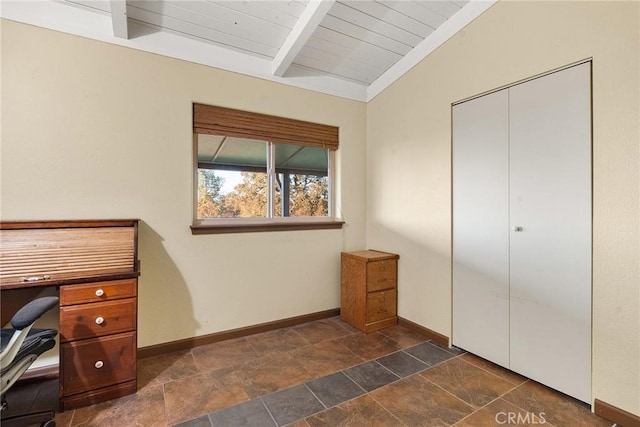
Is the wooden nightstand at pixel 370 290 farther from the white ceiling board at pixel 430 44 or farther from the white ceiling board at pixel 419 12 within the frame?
the white ceiling board at pixel 419 12

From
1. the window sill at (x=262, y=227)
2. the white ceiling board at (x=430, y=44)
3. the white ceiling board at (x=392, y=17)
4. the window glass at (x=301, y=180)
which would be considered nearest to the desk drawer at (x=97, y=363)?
the window sill at (x=262, y=227)

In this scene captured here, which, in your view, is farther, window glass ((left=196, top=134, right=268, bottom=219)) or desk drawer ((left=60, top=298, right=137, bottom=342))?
window glass ((left=196, top=134, right=268, bottom=219))

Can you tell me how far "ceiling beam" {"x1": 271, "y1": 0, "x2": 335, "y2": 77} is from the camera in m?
2.14

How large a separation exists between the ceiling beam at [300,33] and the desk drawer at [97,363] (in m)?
2.48

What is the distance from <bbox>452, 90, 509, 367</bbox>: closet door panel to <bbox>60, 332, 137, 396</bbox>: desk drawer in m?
2.53

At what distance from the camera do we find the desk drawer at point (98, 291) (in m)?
1.81

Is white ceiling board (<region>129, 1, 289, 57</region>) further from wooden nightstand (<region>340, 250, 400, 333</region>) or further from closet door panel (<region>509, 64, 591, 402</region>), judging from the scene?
wooden nightstand (<region>340, 250, 400, 333</region>)

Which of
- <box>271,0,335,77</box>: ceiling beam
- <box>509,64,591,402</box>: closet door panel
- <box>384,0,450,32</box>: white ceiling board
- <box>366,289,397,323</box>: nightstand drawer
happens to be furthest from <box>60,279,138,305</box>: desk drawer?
<box>384,0,450,32</box>: white ceiling board

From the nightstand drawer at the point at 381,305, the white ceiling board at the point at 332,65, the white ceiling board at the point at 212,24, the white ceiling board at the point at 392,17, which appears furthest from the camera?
the nightstand drawer at the point at 381,305

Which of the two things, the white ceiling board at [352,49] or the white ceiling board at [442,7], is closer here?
the white ceiling board at [442,7]

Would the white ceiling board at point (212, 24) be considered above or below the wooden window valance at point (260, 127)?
above

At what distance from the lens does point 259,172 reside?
3.01 metres

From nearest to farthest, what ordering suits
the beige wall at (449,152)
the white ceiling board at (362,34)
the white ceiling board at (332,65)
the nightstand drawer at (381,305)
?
the beige wall at (449,152) < the white ceiling board at (362,34) < the white ceiling board at (332,65) < the nightstand drawer at (381,305)

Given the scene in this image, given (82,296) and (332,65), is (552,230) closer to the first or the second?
(332,65)
